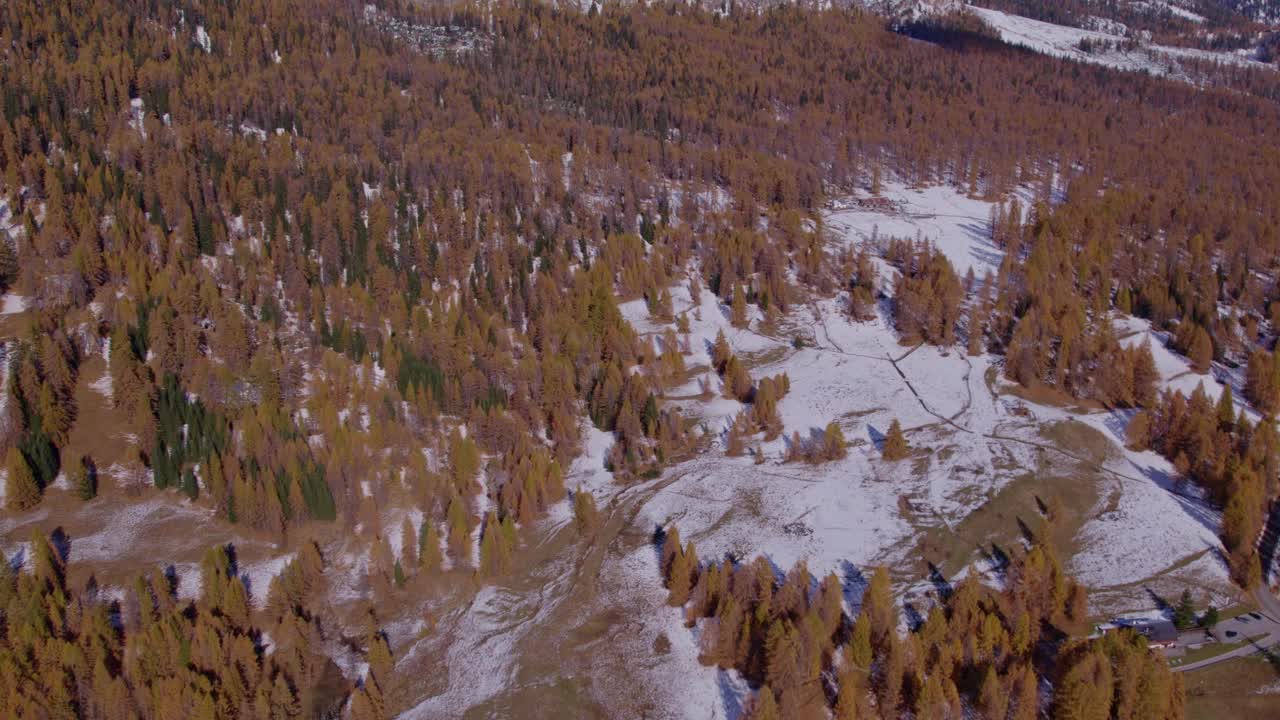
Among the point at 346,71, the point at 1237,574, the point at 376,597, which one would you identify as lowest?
the point at 376,597

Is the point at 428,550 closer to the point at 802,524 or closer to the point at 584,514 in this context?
the point at 584,514

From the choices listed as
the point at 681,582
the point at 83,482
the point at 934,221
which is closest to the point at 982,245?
the point at 934,221

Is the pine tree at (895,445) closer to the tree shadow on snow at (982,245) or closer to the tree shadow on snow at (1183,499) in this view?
the tree shadow on snow at (1183,499)

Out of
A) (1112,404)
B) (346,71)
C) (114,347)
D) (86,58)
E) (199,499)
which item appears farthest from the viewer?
(346,71)

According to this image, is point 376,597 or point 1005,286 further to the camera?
point 1005,286

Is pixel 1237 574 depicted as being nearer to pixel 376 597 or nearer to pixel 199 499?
pixel 376 597

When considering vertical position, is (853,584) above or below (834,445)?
below

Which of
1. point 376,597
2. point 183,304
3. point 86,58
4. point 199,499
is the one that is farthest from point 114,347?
point 86,58
